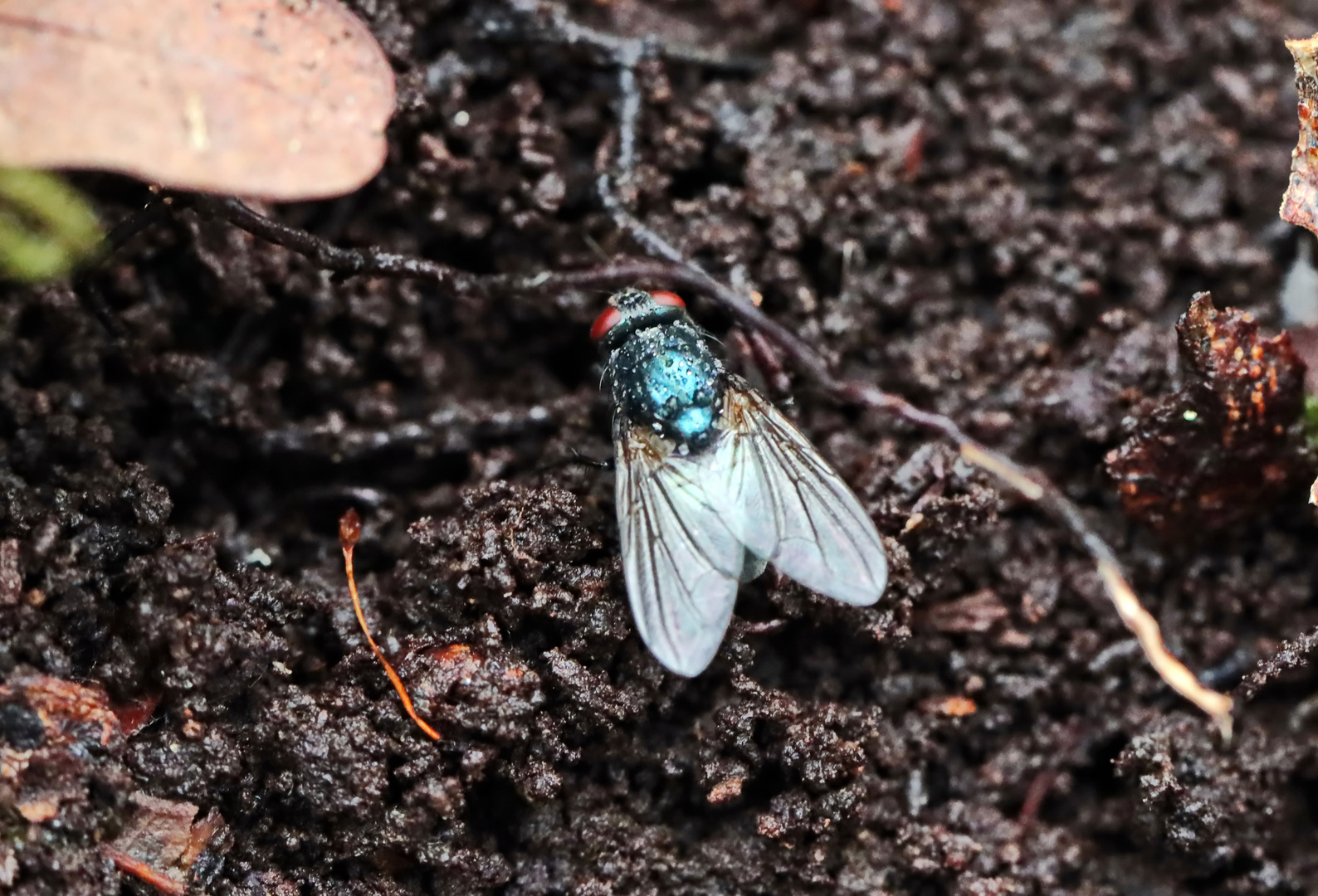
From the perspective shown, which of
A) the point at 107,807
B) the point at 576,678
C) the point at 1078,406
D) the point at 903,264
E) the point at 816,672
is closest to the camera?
the point at 107,807

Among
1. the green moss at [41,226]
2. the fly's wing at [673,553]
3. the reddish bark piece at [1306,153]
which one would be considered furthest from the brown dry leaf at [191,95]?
the reddish bark piece at [1306,153]

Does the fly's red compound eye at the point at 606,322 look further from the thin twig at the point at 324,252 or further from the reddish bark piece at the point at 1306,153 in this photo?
the reddish bark piece at the point at 1306,153

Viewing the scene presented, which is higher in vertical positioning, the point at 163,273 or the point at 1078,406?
the point at 1078,406

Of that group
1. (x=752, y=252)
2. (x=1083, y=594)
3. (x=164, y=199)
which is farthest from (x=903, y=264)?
(x=164, y=199)

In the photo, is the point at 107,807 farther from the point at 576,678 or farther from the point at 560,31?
the point at 560,31

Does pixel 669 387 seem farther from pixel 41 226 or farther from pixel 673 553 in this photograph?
pixel 41 226

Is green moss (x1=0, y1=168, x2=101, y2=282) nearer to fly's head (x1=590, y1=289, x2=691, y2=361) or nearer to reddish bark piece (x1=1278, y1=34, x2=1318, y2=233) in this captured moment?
fly's head (x1=590, y1=289, x2=691, y2=361)
